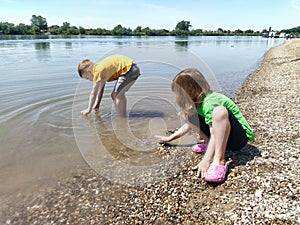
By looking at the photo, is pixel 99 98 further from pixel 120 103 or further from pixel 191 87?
pixel 191 87

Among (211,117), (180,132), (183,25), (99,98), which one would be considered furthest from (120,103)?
(183,25)

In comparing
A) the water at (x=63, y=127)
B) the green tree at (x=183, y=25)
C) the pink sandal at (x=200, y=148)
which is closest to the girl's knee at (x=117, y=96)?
the water at (x=63, y=127)

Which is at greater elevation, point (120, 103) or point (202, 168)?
point (120, 103)

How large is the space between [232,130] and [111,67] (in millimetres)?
2808

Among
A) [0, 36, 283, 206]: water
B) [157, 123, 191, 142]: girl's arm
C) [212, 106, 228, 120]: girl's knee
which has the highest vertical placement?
[212, 106, 228, 120]: girl's knee

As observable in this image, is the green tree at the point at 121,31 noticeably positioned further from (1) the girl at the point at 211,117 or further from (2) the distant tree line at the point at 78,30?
(1) the girl at the point at 211,117

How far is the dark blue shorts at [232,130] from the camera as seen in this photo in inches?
121

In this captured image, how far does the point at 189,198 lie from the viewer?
9.34 ft

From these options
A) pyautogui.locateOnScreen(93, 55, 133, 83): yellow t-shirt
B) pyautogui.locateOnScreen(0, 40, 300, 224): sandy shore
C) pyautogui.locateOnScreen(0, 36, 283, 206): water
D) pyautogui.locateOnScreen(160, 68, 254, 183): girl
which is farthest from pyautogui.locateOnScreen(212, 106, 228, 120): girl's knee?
pyautogui.locateOnScreen(93, 55, 133, 83): yellow t-shirt

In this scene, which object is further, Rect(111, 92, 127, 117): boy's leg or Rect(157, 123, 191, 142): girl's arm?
Rect(111, 92, 127, 117): boy's leg

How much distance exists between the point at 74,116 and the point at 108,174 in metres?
2.81

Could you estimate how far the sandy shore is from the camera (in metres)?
2.52

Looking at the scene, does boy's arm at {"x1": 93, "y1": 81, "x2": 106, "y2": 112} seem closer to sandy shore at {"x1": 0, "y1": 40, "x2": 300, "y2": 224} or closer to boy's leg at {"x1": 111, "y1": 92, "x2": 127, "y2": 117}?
boy's leg at {"x1": 111, "y1": 92, "x2": 127, "y2": 117}

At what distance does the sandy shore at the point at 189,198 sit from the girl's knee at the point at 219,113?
82 centimetres
